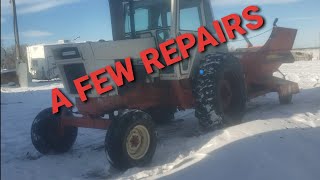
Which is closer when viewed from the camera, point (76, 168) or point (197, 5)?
point (76, 168)

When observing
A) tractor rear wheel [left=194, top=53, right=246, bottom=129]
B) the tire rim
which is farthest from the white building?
the tire rim

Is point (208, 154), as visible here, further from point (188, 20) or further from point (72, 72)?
point (188, 20)

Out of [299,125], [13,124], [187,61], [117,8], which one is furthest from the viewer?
[13,124]

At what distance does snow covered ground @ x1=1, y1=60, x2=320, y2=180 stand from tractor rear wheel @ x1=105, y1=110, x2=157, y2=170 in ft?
0.57

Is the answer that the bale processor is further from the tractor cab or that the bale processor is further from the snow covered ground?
the snow covered ground

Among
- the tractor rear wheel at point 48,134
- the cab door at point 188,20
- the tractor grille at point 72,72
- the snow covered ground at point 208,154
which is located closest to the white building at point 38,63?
the snow covered ground at point 208,154

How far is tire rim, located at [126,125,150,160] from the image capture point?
5586 mm

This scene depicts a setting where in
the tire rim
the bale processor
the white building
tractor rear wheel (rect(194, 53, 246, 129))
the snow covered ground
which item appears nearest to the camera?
the snow covered ground

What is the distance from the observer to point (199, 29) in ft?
23.9

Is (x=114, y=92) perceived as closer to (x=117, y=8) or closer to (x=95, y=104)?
(x=95, y=104)

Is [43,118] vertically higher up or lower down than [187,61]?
lower down

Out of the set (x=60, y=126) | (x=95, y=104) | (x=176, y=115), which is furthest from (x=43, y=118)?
(x=176, y=115)

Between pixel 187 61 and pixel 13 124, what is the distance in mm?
4785

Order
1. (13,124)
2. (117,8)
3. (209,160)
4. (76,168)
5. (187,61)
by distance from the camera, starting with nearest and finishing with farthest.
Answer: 1. (209,160)
2. (76,168)
3. (187,61)
4. (117,8)
5. (13,124)
